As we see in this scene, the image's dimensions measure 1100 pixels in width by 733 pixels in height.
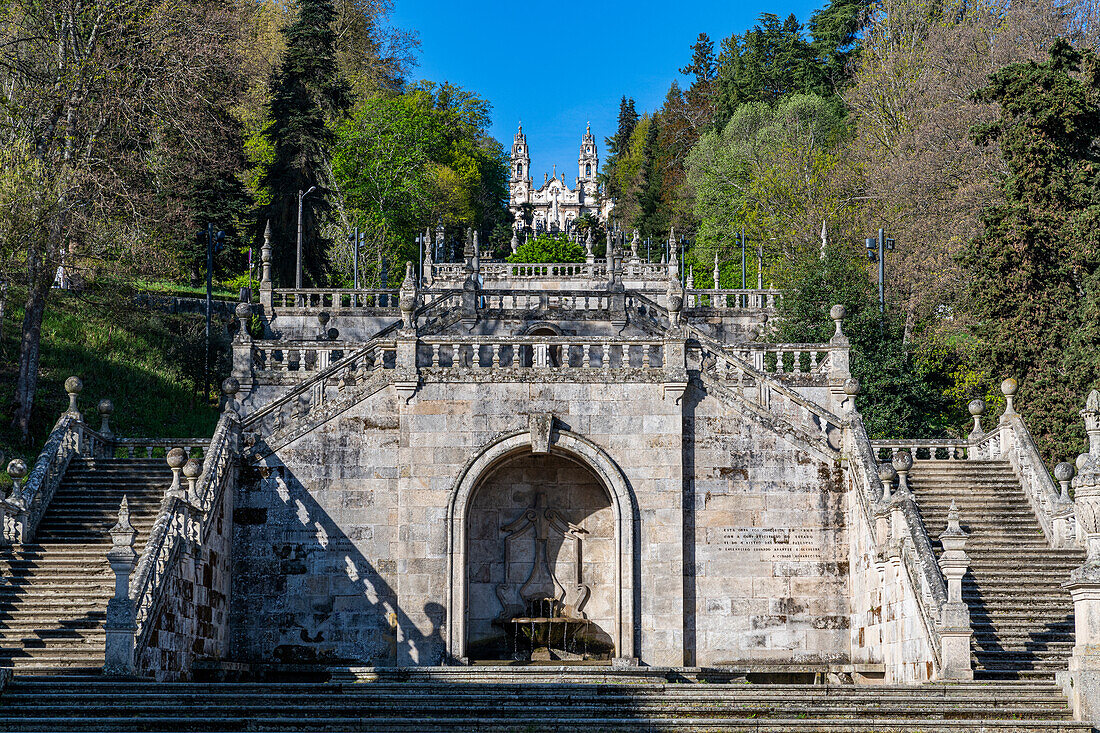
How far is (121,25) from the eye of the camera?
31672 millimetres

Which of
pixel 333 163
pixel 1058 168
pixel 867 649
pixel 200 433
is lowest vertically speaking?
pixel 867 649

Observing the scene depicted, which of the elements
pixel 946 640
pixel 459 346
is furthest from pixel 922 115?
pixel 946 640

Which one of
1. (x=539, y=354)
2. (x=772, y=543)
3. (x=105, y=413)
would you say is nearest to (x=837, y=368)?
(x=772, y=543)

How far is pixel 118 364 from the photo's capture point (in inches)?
1518

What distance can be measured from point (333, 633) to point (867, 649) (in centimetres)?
1002

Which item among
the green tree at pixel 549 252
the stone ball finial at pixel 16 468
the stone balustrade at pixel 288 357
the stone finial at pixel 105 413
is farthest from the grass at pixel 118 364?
the green tree at pixel 549 252

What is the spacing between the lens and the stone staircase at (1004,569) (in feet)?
65.4

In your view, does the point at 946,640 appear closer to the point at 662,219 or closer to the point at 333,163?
the point at 333,163

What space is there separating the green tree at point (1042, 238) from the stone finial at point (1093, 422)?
8750 mm

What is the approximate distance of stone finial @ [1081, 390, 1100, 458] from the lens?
733 inches

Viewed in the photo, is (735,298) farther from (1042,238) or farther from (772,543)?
(772,543)

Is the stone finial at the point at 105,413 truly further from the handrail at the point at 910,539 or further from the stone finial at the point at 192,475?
the handrail at the point at 910,539

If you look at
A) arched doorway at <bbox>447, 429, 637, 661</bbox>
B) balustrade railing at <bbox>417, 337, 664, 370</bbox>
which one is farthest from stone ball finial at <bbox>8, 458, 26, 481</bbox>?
arched doorway at <bbox>447, 429, 637, 661</bbox>

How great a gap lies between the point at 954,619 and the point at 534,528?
9.22 meters
